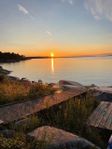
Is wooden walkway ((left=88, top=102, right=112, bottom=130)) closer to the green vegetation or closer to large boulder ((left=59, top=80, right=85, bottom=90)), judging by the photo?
the green vegetation

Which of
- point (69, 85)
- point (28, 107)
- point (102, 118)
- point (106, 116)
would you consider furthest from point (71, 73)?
point (102, 118)

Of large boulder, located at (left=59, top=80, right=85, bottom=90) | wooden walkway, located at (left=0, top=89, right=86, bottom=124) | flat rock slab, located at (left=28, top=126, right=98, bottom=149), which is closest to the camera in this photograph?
flat rock slab, located at (left=28, top=126, right=98, bottom=149)

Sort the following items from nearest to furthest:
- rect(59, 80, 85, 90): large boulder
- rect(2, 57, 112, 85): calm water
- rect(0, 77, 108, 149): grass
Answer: rect(0, 77, 108, 149): grass → rect(59, 80, 85, 90): large boulder → rect(2, 57, 112, 85): calm water

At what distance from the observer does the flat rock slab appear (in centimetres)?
616

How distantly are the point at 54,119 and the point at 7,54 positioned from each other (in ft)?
408

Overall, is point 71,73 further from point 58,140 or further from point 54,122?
point 58,140

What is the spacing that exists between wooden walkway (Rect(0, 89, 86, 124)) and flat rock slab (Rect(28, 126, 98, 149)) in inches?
53.8

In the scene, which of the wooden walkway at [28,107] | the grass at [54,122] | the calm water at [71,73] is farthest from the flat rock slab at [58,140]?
the calm water at [71,73]

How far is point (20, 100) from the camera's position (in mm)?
10844

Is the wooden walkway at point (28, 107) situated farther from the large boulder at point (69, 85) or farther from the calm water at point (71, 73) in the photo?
the calm water at point (71, 73)

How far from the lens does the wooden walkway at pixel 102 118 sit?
839cm

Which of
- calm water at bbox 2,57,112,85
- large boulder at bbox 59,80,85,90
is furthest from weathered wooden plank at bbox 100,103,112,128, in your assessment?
calm water at bbox 2,57,112,85

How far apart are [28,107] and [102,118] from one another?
238 centimetres

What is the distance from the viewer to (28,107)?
9.72m
